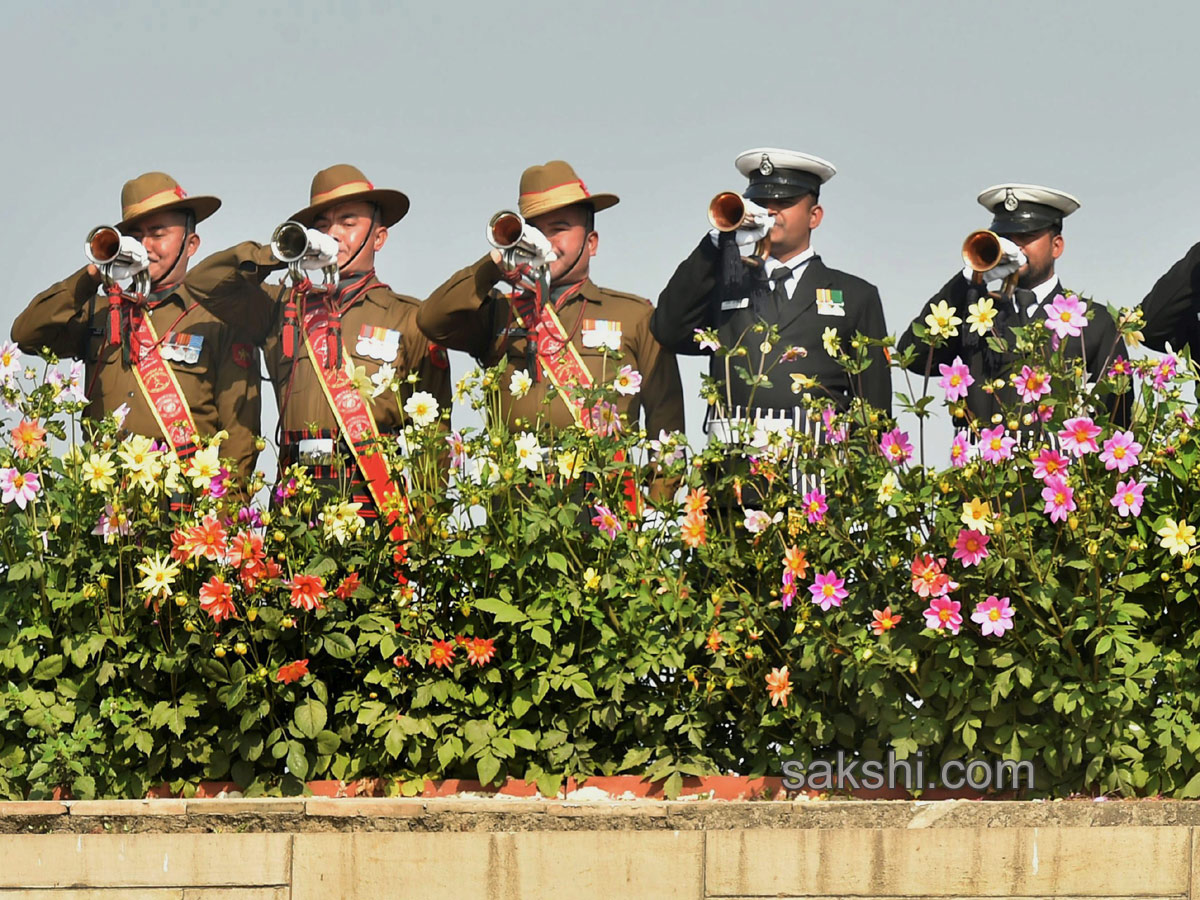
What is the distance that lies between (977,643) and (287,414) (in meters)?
2.61

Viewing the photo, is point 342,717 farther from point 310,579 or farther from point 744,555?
point 744,555

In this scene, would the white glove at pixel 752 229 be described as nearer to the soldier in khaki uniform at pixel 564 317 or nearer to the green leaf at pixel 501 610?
the soldier in khaki uniform at pixel 564 317

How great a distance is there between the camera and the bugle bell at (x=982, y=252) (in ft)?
17.4

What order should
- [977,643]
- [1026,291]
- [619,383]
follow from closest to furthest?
[977,643] < [619,383] < [1026,291]


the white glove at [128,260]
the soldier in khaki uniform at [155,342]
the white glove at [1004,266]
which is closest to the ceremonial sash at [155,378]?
the soldier in khaki uniform at [155,342]

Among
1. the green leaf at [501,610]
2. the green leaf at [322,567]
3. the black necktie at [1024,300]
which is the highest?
the black necktie at [1024,300]

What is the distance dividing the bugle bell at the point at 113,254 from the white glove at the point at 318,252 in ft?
1.76

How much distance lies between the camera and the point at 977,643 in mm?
4551

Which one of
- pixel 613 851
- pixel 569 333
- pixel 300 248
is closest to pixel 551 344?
pixel 569 333

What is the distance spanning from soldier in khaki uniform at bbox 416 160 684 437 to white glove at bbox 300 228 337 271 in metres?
0.34

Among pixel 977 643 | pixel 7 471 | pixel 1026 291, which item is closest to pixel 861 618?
pixel 977 643

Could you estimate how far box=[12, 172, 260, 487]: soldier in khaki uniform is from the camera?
20.4ft

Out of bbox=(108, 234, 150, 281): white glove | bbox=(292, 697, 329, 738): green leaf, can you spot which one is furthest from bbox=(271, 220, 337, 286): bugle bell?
bbox=(292, 697, 329, 738): green leaf

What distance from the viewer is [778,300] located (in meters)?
5.82
